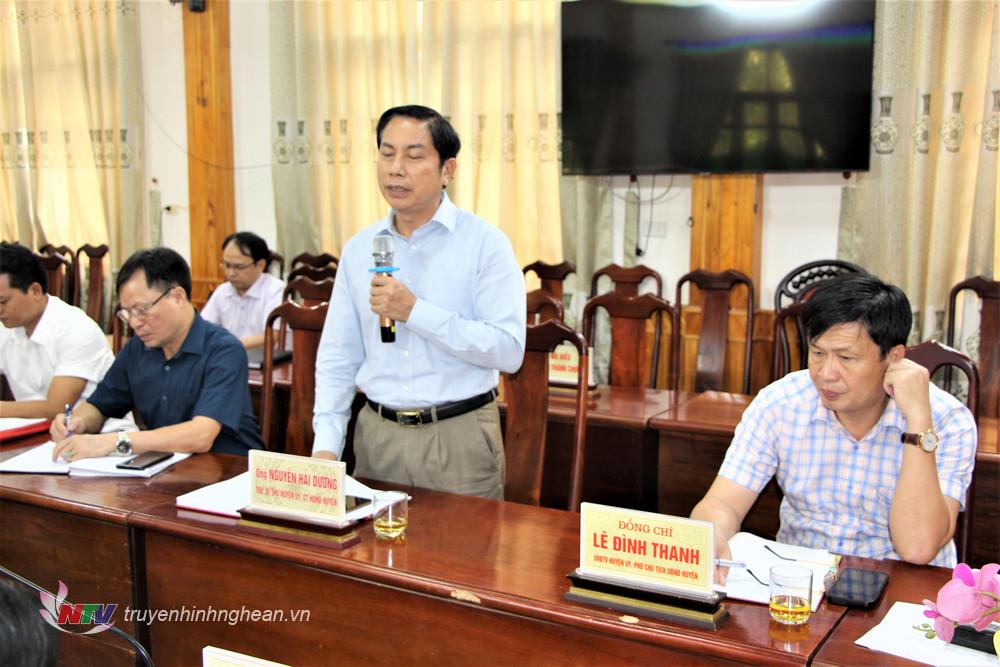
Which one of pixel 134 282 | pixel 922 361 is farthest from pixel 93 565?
pixel 922 361

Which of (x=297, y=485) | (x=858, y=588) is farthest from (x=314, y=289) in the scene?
(x=858, y=588)

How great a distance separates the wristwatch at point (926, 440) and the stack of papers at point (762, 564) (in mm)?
258

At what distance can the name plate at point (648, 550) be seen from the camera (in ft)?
4.05

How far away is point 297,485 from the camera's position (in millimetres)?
1580

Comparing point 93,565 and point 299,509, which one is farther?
point 93,565

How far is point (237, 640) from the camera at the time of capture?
1562 mm

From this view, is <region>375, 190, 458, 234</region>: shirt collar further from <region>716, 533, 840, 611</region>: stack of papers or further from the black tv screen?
the black tv screen

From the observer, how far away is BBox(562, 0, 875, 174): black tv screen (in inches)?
151

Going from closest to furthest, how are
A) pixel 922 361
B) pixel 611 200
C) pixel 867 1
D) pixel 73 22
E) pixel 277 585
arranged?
pixel 277 585 < pixel 922 361 < pixel 867 1 < pixel 611 200 < pixel 73 22

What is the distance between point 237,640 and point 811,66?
133 inches

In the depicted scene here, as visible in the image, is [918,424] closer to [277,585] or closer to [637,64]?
[277,585]

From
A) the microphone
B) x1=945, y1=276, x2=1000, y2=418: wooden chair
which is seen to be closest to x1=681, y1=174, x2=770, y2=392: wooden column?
x1=945, y1=276, x2=1000, y2=418: wooden chair

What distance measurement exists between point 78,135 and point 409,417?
17.1 feet

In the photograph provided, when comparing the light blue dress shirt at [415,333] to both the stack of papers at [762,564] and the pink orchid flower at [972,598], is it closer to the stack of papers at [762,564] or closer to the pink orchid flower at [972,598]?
the stack of papers at [762,564]
